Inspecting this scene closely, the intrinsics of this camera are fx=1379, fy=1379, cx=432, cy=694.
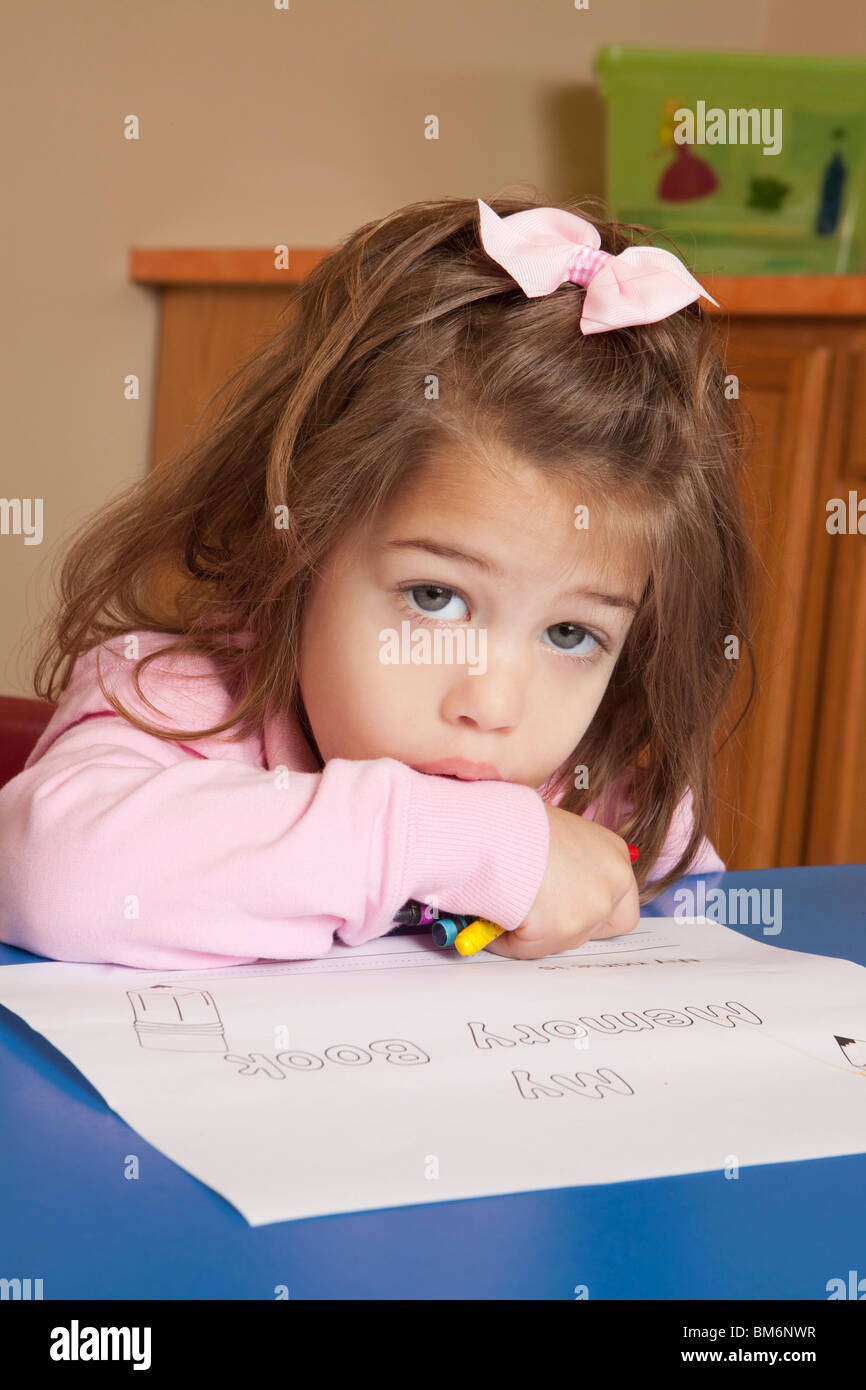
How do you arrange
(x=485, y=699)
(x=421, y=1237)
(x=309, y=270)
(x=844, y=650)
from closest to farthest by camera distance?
(x=421, y=1237) → (x=485, y=699) → (x=309, y=270) → (x=844, y=650)

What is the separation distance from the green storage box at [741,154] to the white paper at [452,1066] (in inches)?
66.6

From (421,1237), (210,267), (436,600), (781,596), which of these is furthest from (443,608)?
(210,267)

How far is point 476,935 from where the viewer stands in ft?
2.03

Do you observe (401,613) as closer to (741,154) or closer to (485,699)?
(485,699)

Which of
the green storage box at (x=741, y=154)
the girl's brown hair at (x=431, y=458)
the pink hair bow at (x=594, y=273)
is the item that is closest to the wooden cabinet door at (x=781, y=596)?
the green storage box at (x=741, y=154)

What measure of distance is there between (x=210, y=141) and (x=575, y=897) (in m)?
1.76

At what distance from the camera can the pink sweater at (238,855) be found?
22.5 inches

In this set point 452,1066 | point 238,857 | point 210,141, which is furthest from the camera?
point 210,141

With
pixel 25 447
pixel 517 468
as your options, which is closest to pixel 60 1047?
pixel 517 468

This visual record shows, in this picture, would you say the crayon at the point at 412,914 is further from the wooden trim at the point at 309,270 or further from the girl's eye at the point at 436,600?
the wooden trim at the point at 309,270

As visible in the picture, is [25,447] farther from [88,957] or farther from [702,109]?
[88,957]

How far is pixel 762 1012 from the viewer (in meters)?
0.55

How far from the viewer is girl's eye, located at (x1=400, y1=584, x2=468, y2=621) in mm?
706

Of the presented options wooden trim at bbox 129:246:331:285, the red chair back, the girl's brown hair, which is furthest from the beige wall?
the girl's brown hair
